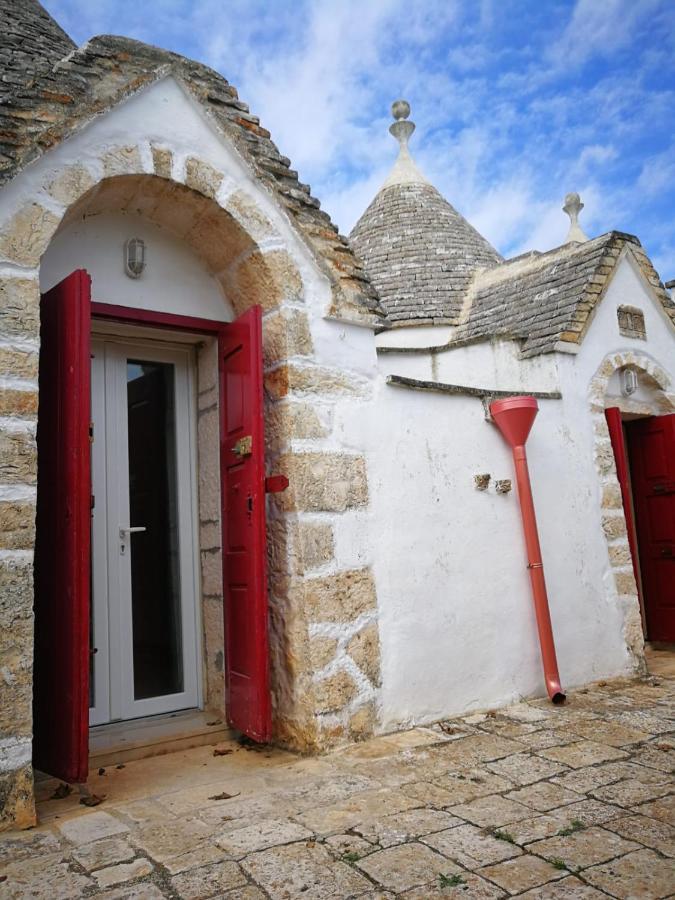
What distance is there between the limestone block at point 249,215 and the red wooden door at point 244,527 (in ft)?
1.70

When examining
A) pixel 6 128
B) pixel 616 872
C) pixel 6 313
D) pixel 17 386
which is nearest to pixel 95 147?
pixel 6 128

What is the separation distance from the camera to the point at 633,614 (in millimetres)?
5578

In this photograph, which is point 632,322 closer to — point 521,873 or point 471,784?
point 471,784

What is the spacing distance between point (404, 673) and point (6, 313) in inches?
112

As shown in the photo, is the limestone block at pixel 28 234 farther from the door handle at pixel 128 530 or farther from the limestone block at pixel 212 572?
the limestone block at pixel 212 572

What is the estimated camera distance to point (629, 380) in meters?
6.49

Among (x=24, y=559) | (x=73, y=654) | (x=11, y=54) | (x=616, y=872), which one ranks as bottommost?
(x=616, y=872)

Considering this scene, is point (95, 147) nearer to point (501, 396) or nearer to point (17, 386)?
point (17, 386)

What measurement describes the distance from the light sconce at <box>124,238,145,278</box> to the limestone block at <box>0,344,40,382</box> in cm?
103

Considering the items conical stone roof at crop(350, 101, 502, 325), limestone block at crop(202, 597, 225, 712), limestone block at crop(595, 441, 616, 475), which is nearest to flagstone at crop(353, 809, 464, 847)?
limestone block at crop(202, 597, 225, 712)

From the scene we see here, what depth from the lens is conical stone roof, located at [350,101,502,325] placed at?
9570 millimetres

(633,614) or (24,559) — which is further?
(633,614)

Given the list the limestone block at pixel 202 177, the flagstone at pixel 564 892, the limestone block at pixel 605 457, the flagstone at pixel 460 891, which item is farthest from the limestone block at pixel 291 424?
the limestone block at pixel 605 457

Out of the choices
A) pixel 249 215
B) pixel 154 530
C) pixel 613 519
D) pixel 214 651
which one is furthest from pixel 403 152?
pixel 214 651
